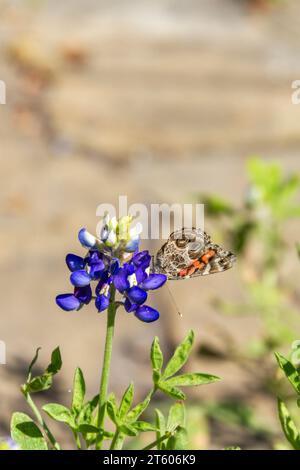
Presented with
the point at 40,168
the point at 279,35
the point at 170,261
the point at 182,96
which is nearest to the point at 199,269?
the point at 170,261

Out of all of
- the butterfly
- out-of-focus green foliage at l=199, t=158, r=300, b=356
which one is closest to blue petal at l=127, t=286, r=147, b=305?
the butterfly

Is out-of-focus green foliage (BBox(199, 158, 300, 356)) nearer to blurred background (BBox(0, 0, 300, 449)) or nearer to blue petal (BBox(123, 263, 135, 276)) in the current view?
blurred background (BBox(0, 0, 300, 449))

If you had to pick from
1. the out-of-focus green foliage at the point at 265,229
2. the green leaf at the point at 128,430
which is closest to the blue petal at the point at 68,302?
the green leaf at the point at 128,430

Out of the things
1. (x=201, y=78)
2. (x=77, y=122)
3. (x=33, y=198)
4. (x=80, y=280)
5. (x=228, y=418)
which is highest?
(x=201, y=78)

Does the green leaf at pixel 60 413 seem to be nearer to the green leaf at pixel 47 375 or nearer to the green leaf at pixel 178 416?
the green leaf at pixel 47 375

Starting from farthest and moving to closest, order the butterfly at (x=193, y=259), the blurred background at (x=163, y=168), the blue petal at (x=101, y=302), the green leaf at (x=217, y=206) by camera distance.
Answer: the blurred background at (x=163, y=168) → the green leaf at (x=217, y=206) → the butterfly at (x=193, y=259) → the blue petal at (x=101, y=302)

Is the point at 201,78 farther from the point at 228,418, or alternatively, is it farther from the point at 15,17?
the point at 228,418

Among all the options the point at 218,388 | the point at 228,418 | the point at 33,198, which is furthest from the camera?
the point at 33,198
